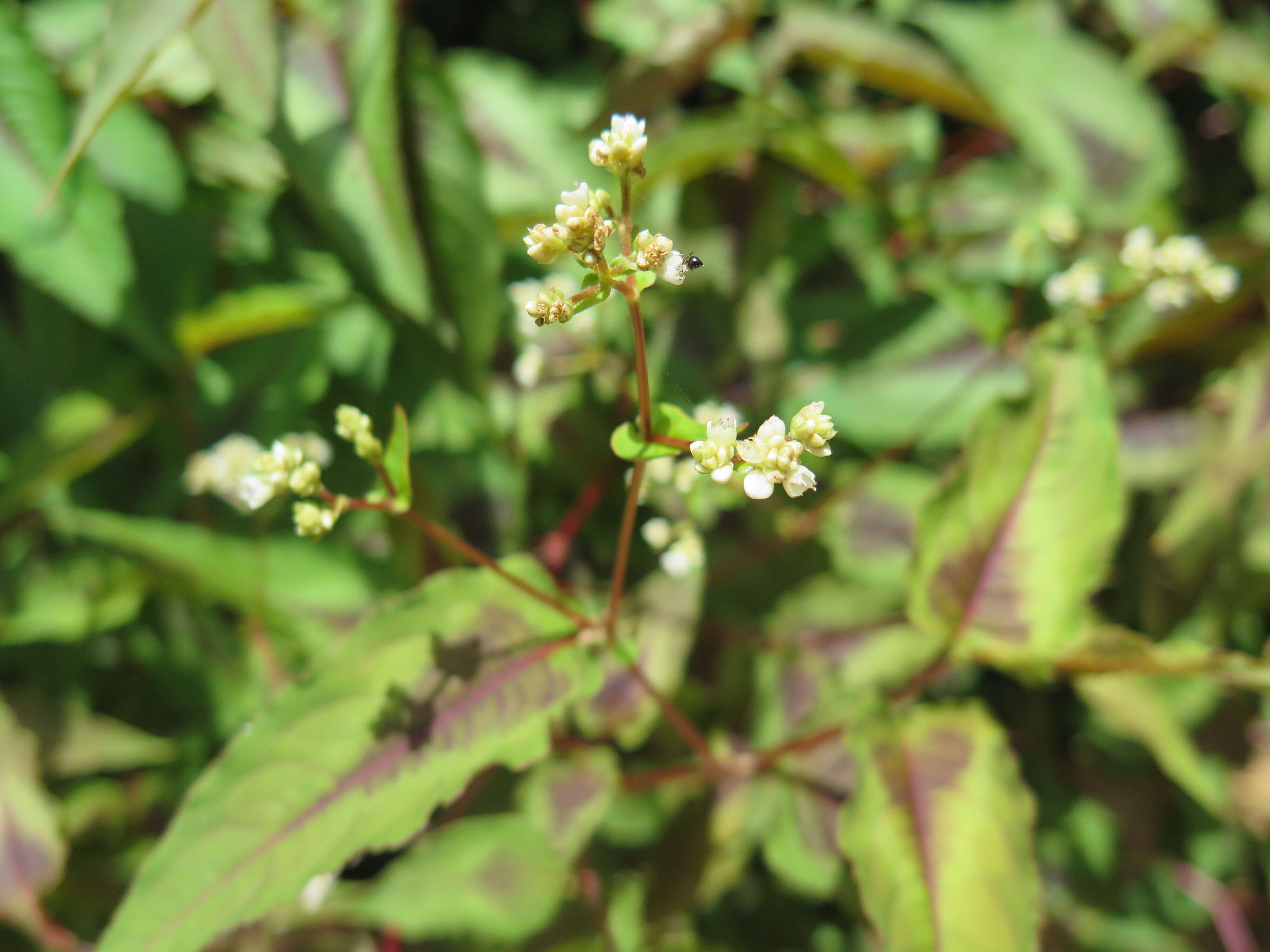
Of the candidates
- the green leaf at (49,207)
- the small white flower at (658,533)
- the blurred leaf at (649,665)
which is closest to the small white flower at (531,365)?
the small white flower at (658,533)

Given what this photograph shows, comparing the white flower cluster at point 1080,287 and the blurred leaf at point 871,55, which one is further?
the blurred leaf at point 871,55

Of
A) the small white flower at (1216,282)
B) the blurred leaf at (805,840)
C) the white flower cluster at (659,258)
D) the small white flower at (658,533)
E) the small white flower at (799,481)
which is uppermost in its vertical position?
the white flower cluster at (659,258)

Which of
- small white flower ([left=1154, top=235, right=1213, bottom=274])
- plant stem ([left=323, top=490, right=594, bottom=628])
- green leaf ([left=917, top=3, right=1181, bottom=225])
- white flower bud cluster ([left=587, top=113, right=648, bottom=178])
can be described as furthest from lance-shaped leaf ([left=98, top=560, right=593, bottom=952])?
green leaf ([left=917, top=3, right=1181, bottom=225])

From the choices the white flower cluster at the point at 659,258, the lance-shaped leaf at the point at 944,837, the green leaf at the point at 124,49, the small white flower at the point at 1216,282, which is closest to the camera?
the white flower cluster at the point at 659,258

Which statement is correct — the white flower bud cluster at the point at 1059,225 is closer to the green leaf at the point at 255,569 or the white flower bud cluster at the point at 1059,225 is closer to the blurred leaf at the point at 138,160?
the green leaf at the point at 255,569

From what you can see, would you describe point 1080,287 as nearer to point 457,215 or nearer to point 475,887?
point 457,215

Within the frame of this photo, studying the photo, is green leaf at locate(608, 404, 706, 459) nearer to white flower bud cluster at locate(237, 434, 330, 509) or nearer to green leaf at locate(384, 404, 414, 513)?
green leaf at locate(384, 404, 414, 513)
